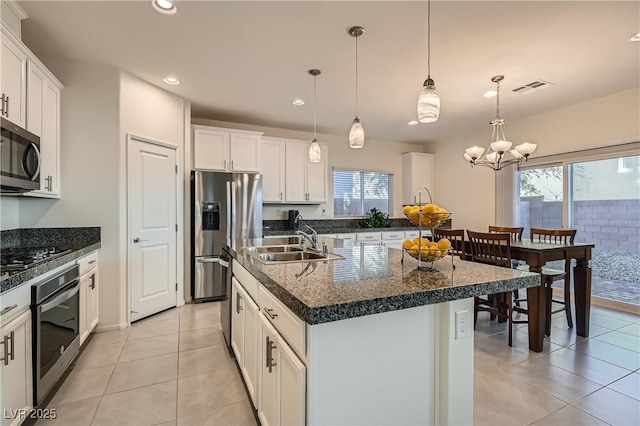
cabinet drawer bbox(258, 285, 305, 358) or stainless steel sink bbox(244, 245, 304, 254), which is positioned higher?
stainless steel sink bbox(244, 245, 304, 254)

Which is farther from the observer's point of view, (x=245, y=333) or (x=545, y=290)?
(x=545, y=290)

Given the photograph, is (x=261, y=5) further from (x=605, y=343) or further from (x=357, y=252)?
(x=605, y=343)

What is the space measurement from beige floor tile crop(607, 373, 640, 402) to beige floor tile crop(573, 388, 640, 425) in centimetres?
6

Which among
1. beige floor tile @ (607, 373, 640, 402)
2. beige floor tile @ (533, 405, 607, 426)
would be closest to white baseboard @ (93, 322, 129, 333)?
beige floor tile @ (533, 405, 607, 426)

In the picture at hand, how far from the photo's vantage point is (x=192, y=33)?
2408 mm

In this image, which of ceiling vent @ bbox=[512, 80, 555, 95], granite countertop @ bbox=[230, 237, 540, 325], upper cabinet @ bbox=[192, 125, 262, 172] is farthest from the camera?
upper cabinet @ bbox=[192, 125, 262, 172]

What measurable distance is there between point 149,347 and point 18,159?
1.72 metres

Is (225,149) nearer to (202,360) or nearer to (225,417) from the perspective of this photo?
(202,360)

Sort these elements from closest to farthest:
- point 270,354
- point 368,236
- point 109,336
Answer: point 270,354 → point 109,336 → point 368,236

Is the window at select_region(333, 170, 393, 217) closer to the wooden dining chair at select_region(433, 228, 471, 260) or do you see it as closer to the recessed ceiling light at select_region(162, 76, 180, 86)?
the wooden dining chair at select_region(433, 228, 471, 260)

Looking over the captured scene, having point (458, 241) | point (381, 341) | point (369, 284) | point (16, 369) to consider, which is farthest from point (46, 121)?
point (458, 241)

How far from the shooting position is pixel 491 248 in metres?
2.96

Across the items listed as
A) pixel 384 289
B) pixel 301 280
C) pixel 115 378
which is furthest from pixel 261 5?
pixel 115 378

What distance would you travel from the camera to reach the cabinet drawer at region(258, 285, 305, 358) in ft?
3.58
